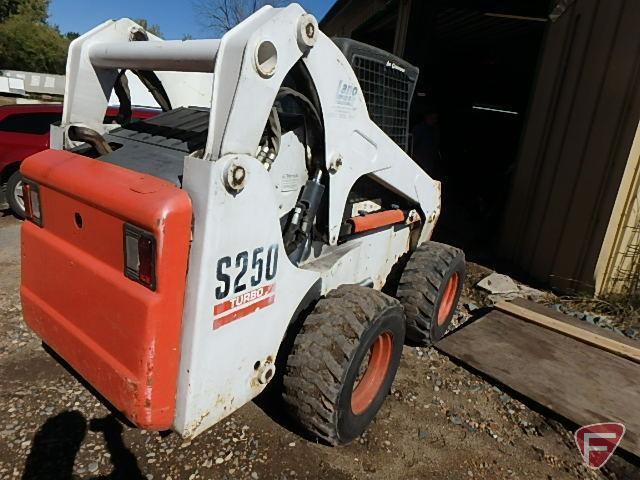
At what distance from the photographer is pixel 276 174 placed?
234cm

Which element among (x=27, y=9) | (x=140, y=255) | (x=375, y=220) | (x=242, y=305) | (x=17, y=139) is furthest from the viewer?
(x=27, y=9)

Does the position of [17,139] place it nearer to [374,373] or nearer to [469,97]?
[374,373]

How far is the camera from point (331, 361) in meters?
2.30

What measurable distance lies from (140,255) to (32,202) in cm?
A: 99

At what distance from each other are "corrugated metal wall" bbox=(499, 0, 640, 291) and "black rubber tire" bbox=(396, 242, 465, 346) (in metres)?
2.26

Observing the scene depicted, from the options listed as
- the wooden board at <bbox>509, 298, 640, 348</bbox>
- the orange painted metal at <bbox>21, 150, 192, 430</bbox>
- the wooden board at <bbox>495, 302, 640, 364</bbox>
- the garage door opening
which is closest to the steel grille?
the orange painted metal at <bbox>21, 150, 192, 430</bbox>

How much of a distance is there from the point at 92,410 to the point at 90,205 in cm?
147

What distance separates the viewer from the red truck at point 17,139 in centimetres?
671

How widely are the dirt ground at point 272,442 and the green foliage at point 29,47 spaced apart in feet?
143

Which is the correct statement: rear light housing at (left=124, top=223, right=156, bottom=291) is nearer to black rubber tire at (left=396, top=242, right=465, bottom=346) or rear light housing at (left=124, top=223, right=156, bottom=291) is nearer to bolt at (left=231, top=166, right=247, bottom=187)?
bolt at (left=231, top=166, right=247, bottom=187)

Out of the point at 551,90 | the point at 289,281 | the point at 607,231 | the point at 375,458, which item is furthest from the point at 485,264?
the point at 289,281

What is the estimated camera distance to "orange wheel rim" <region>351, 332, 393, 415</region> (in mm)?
2775

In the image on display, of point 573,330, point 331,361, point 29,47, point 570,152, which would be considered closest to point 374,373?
point 331,361

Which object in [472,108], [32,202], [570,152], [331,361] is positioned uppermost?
[472,108]
